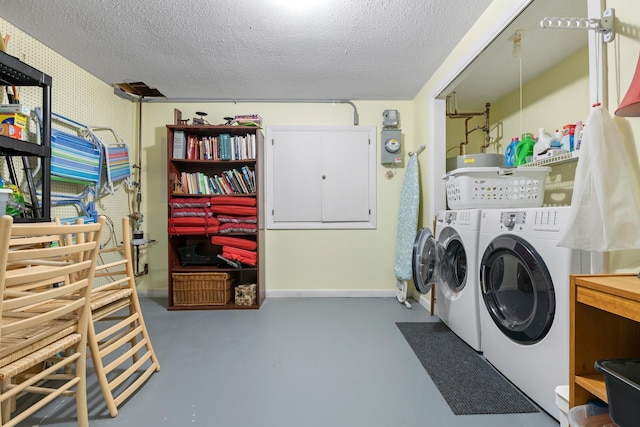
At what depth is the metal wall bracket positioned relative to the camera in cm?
104

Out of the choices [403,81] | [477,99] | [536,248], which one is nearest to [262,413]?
[536,248]

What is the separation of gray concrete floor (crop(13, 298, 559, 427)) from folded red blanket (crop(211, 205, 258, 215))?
99 cm

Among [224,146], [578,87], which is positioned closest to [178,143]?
[224,146]

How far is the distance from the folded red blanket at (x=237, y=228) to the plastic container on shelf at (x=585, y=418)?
240 cm

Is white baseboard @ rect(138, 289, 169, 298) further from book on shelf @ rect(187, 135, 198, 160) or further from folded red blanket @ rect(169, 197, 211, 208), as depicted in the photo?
book on shelf @ rect(187, 135, 198, 160)

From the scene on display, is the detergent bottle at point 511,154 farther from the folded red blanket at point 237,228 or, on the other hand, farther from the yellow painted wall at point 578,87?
the folded red blanket at point 237,228

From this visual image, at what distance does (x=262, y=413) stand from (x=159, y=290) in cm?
244

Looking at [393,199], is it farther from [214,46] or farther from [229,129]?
[214,46]

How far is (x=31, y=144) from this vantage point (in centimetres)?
155

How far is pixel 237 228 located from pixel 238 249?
21 centimetres

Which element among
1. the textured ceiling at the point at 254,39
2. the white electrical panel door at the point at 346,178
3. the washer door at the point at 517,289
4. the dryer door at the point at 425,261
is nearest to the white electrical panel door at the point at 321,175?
the white electrical panel door at the point at 346,178

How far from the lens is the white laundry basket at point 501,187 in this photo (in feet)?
5.66

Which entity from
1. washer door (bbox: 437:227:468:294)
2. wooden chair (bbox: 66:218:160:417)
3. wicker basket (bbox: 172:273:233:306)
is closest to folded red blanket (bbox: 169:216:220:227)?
wicker basket (bbox: 172:273:233:306)

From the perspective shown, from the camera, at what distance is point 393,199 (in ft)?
10.4
